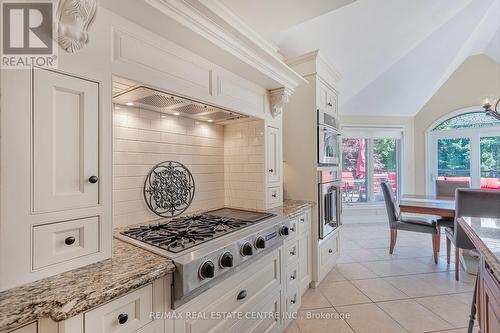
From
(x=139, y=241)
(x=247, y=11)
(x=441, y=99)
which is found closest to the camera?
(x=139, y=241)

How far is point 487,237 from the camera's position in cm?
120

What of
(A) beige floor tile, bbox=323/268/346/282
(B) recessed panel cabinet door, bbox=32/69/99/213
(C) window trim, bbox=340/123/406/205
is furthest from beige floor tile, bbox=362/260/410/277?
(B) recessed panel cabinet door, bbox=32/69/99/213

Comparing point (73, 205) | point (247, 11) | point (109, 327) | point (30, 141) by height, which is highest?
point (247, 11)

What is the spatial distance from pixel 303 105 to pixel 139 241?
2.05 meters

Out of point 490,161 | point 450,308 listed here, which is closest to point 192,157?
point 450,308

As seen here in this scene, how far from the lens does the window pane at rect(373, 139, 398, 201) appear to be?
532 cm

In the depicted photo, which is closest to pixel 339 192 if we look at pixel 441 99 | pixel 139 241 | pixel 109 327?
pixel 139 241

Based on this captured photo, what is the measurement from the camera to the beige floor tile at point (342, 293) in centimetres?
229

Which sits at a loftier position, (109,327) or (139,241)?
(139,241)

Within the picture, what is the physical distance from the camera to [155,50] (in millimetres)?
1239

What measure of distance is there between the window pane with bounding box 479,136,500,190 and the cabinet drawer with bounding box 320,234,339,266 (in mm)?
3961

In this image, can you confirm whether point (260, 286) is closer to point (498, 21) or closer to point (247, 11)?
point (247, 11)

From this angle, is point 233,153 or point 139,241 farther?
point 233,153

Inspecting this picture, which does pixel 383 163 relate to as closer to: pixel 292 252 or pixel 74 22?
pixel 292 252
